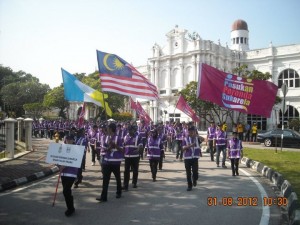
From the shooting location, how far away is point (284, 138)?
22.4 meters

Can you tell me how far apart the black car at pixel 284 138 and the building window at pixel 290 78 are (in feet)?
63.5

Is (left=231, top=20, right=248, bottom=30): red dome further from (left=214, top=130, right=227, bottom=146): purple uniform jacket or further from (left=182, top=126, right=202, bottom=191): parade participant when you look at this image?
(left=182, top=126, right=202, bottom=191): parade participant

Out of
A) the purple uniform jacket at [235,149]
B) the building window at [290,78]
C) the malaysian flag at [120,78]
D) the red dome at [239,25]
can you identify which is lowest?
the purple uniform jacket at [235,149]

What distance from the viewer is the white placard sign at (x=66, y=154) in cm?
656

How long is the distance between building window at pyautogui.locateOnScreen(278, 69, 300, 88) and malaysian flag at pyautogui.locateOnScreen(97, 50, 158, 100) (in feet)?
109

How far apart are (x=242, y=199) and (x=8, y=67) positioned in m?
Answer: 79.2

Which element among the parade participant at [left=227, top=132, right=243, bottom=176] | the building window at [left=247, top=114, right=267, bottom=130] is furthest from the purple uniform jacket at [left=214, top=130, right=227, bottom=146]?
the building window at [left=247, top=114, right=267, bottom=130]

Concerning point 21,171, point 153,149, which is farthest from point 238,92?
point 21,171

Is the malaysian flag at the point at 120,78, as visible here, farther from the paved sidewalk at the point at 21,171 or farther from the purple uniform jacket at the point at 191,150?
the paved sidewalk at the point at 21,171

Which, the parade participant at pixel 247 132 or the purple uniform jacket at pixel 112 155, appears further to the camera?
the parade participant at pixel 247 132

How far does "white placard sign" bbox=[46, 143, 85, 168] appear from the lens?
258 inches

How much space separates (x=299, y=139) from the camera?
21.8m

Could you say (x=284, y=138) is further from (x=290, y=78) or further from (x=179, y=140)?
(x=290, y=78)

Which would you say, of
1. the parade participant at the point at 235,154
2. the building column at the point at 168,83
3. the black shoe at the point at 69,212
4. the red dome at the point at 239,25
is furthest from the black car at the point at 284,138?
the red dome at the point at 239,25
